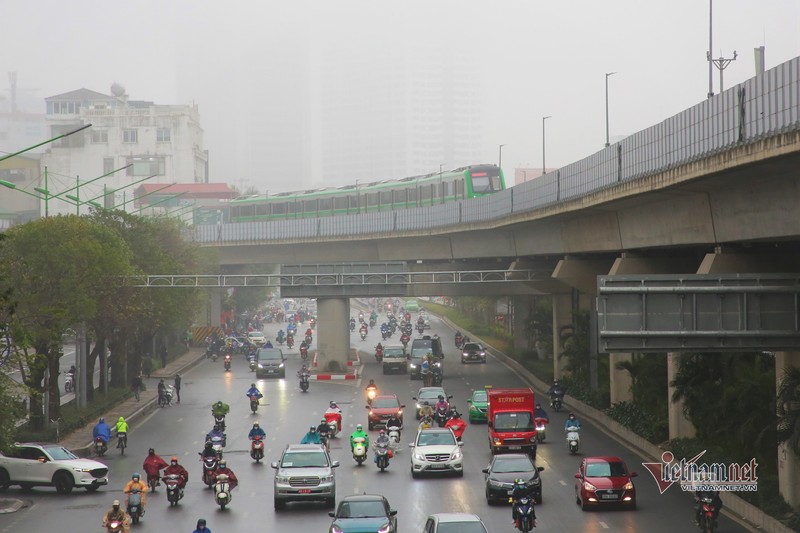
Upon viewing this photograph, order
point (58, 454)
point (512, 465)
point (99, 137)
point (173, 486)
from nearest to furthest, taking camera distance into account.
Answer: point (512, 465) < point (173, 486) < point (58, 454) < point (99, 137)

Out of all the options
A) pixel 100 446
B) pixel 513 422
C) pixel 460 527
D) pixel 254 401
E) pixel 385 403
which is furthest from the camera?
pixel 254 401

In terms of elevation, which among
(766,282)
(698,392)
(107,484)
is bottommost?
(107,484)

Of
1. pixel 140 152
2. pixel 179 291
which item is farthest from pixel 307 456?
pixel 140 152

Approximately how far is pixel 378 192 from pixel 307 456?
179ft

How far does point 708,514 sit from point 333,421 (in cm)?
2043

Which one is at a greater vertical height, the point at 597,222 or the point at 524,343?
the point at 597,222

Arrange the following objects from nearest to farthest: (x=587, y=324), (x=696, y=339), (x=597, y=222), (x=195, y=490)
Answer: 1. (x=696, y=339)
2. (x=195, y=490)
3. (x=597, y=222)
4. (x=587, y=324)

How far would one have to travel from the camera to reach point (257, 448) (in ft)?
119

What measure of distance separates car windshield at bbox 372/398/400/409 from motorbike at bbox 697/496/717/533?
20.5 meters

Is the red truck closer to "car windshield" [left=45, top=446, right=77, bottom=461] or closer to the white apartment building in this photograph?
"car windshield" [left=45, top=446, right=77, bottom=461]

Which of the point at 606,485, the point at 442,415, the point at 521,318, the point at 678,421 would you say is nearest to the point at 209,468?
the point at 606,485

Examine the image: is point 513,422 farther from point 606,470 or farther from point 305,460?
point 305,460

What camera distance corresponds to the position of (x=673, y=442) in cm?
3466

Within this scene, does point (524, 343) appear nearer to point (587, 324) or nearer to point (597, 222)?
point (587, 324)
